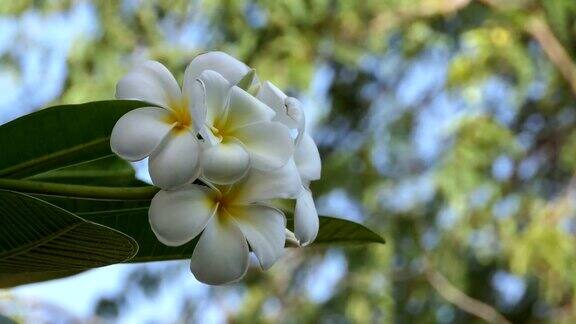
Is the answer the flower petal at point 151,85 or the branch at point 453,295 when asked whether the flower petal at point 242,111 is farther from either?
the branch at point 453,295

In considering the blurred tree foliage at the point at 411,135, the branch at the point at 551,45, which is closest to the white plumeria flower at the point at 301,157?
the blurred tree foliage at the point at 411,135

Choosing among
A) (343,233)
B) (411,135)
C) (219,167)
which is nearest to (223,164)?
(219,167)

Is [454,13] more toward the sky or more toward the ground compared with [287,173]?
more toward the ground

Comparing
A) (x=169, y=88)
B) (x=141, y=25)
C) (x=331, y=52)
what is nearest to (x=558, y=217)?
(x=331, y=52)

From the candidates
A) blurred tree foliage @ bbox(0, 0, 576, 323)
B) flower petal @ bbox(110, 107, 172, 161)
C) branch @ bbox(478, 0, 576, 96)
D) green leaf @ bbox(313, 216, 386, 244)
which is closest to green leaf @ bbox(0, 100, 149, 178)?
flower petal @ bbox(110, 107, 172, 161)

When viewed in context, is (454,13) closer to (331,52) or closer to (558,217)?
(331,52)

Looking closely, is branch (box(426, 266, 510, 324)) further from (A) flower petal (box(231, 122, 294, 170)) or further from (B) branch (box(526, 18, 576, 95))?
(A) flower petal (box(231, 122, 294, 170))

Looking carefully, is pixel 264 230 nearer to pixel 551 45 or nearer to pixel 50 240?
pixel 50 240
